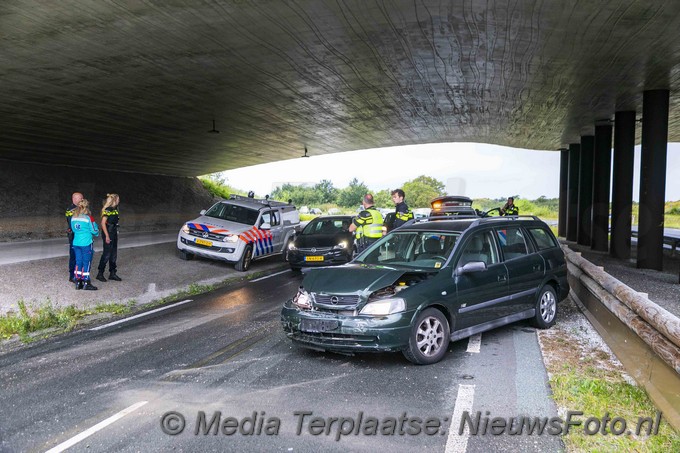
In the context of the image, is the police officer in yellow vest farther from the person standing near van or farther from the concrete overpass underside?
the person standing near van

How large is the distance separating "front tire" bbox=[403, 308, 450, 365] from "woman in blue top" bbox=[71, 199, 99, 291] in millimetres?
7350

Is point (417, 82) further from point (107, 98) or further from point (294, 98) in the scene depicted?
point (107, 98)

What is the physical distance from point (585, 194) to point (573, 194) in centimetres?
448

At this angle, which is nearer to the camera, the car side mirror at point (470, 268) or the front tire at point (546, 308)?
the car side mirror at point (470, 268)

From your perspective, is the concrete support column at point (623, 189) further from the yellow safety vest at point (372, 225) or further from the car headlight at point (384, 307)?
the car headlight at point (384, 307)

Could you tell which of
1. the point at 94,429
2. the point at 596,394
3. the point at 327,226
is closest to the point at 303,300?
the point at 94,429

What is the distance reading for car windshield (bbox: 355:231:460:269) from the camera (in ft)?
22.2

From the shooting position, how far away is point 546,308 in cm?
797

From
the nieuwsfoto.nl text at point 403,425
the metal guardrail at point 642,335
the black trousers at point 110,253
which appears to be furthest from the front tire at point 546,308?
the black trousers at point 110,253

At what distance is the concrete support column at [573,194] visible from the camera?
3325cm

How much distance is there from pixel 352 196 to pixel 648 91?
67.9 metres

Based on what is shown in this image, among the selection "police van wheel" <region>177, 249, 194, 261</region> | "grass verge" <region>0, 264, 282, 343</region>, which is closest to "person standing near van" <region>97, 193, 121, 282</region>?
"grass verge" <region>0, 264, 282, 343</region>

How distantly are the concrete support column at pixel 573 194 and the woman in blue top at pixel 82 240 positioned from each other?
29401 mm

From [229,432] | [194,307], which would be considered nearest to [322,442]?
[229,432]
